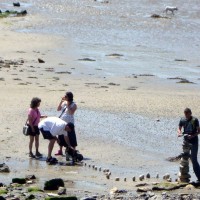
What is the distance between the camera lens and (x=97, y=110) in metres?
21.2

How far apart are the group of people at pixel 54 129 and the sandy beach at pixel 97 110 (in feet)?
1.18

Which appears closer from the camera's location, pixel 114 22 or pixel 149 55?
pixel 149 55

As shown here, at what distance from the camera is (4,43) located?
Answer: 3450cm

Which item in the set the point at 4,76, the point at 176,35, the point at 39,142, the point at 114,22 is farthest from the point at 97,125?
the point at 114,22

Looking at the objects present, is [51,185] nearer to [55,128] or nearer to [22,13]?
[55,128]

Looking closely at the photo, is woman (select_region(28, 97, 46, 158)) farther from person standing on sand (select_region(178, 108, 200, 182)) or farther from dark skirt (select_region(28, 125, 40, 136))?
person standing on sand (select_region(178, 108, 200, 182))

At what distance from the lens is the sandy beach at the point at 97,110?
50.8ft

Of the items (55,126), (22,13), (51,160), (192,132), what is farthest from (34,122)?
(22,13)

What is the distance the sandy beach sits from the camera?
1548cm

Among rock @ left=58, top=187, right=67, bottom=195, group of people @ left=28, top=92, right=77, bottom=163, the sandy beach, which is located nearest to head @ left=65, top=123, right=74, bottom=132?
group of people @ left=28, top=92, right=77, bottom=163

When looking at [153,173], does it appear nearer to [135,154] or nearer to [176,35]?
[135,154]

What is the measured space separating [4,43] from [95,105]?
13507 millimetres

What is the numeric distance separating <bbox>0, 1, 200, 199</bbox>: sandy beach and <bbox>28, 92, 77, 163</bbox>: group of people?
0.36m

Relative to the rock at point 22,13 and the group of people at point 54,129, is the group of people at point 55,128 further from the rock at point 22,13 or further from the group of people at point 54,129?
the rock at point 22,13
